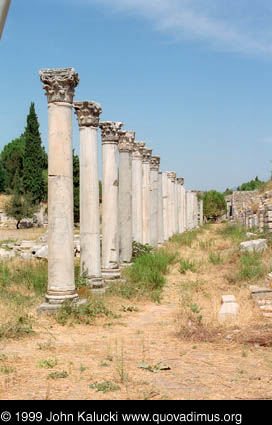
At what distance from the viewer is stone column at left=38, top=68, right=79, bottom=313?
897cm

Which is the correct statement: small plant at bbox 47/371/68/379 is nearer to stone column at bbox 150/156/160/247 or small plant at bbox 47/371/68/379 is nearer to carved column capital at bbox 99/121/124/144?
carved column capital at bbox 99/121/124/144

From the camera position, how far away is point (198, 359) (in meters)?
6.26

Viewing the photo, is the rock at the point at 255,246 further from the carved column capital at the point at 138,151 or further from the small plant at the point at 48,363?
the small plant at the point at 48,363

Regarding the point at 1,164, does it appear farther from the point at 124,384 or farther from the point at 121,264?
the point at 124,384

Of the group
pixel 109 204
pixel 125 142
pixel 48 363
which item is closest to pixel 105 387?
pixel 48 363

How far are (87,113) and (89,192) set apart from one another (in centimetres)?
173

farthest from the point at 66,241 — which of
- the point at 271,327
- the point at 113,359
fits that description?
the point at 271,327

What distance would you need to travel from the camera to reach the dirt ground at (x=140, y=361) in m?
5.01

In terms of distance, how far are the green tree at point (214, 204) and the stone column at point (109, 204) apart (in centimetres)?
5398

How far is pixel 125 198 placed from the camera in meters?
14.4

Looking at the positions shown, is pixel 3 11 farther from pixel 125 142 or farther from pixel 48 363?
pixel 125 142

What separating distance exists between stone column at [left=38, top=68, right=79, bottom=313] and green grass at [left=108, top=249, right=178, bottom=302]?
6.40 ft

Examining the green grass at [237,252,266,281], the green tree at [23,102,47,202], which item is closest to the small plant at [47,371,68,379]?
the green grass at [237,252,266,281]

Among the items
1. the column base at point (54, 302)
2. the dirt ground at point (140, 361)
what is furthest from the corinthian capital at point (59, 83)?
the dirt ground at point (140, 361)
